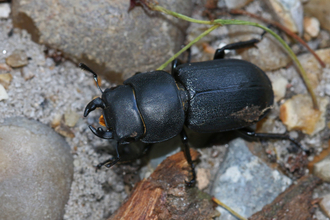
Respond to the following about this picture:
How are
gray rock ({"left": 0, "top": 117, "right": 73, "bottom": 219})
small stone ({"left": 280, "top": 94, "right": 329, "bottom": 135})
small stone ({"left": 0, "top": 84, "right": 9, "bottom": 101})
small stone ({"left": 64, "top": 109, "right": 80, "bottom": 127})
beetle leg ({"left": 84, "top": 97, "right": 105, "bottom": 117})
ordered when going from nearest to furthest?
1. gray rock ({"left": 0, "top": 117, "right": 73, "bottom": 219})
2. beetle leg ({"left": 84, "top": 97, "right": 105, "bottom": 117})
3. small stone ({"left": 0, "top": 84, "right": 9, "bottom": 101})
4. small stone ({"left": 64, "top": 109, "right": 80, "bottom": 127})
5. small stone ({"left": 280, "top": 94, "right": 329, "bottom": 135})

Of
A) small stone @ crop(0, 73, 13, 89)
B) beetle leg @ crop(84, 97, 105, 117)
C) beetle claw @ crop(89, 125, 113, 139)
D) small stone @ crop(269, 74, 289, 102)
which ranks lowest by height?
small stone @ crop(269, 74, 289, 102)

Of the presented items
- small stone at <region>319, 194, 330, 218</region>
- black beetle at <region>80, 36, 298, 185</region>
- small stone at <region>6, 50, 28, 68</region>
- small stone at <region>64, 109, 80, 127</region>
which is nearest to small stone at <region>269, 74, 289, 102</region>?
black beetle at <region>80, 36, 298, 185</region>

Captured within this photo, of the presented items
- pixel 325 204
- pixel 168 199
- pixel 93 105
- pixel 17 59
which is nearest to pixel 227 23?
pixel 93 105

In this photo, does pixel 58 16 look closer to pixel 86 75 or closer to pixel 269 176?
pixel 86 75

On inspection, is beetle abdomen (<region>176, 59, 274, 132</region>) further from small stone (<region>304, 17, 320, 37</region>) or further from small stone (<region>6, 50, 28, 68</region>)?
small stone (<region>6, 50, 28, 68</region>)

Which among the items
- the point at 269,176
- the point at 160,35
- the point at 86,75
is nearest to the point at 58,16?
the point at 86,75

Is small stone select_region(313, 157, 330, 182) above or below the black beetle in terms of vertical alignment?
below
